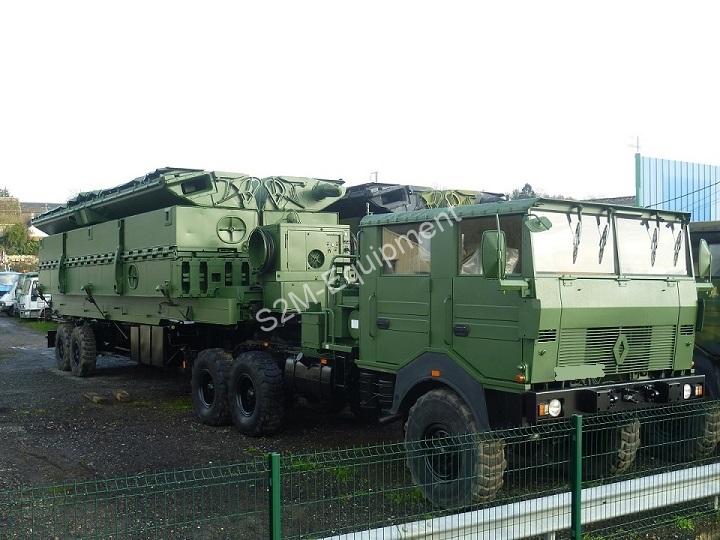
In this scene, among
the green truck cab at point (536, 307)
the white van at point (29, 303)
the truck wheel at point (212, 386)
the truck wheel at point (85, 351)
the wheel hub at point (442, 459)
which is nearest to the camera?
the green truck cab at point (536, 307)

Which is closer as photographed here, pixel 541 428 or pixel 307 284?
pixel 541 428

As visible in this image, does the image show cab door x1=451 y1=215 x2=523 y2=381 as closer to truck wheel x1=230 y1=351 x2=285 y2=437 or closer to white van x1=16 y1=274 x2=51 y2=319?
truck wheel x1=230 y1=351 x2=285 y2=437

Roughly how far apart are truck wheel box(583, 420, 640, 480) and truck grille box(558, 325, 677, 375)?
0.54m

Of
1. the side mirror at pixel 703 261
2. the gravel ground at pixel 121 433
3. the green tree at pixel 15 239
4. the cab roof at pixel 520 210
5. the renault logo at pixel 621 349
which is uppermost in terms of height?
the green tree at pixel 15 239

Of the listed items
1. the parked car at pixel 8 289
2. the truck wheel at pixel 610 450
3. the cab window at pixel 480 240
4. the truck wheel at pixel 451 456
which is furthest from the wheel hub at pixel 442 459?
the parked car at pixel 8 289

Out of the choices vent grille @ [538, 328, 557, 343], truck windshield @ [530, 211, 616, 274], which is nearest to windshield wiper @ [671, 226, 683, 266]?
truck windshield @ [530, 211, 616, 274]

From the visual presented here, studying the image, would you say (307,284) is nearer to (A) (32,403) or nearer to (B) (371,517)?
(B) (371,517)

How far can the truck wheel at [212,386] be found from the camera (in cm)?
1018

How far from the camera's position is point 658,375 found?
7.08 metres

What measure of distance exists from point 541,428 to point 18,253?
183 ft

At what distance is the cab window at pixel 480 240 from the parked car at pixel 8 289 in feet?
108

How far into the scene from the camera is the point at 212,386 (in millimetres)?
10633

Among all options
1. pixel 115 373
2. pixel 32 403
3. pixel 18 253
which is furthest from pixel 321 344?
pixel 18 253

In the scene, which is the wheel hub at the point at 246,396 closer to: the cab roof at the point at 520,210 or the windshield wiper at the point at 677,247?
the cab roof at the point at 520,210
